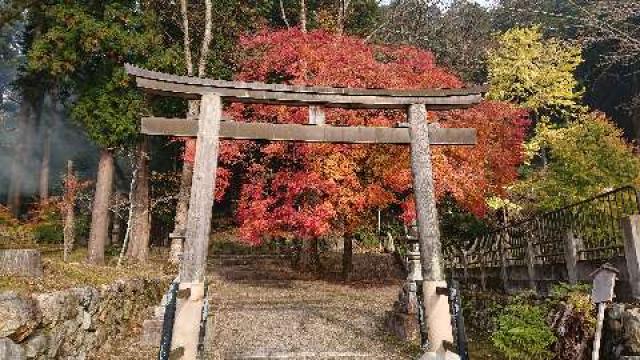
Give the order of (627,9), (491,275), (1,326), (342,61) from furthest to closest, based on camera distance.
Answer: (342,61) → (627,9) → (491,275) → (1,326)

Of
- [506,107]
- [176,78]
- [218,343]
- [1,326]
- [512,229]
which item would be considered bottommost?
[218,343]

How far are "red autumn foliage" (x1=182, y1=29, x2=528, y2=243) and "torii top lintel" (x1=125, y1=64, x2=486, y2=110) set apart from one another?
24.8 ft

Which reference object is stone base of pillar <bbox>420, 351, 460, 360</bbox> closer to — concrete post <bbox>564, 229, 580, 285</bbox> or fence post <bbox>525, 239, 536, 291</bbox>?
concrete post <bbox>564, 229, 580, 285</bbox>

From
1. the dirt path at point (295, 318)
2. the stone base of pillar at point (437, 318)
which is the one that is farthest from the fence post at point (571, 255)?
the dirt path at point (295, 318)

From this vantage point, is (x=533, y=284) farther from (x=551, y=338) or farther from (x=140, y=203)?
(x=140, y=203)

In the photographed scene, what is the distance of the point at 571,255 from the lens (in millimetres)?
8578

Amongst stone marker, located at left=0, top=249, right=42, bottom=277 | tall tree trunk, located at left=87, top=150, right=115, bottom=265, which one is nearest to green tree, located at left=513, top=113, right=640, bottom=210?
stone marker, located at left=0, top=249, right=42, bottom=277

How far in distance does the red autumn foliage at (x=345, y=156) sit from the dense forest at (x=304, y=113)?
0.06 m

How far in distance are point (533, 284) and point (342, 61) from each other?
10.3 m

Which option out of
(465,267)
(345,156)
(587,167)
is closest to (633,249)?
(465,267)

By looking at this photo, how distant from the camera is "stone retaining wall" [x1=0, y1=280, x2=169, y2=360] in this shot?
5536 millimetres

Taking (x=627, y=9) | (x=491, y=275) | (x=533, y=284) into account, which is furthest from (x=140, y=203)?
(x=627, y=9)

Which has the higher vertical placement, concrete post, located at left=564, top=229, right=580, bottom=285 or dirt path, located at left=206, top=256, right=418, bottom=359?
concrete post, located at left=564, top=229, right=580, bottom=285

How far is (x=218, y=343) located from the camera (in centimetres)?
1073
